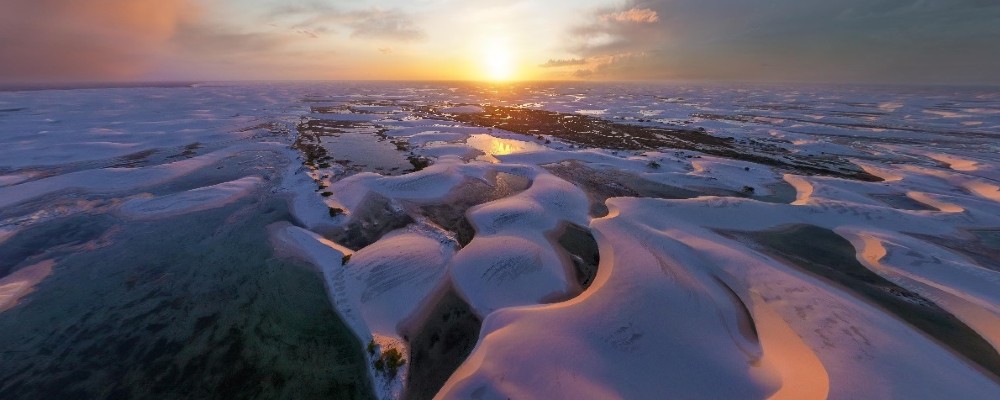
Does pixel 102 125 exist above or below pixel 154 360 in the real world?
above

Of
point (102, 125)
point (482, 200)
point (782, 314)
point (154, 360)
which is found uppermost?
point (102, 125)

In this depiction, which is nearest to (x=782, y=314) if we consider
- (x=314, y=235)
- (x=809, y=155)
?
(x=314, y=235)

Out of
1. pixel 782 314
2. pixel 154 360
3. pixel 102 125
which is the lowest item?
pixel 154 360

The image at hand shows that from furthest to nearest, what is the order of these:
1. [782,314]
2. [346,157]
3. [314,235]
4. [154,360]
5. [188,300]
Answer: [346,157]
[314,235]
[188,300]
[782,314]
[154,360]

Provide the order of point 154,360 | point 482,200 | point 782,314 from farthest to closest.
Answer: point 482,200 → point 782,314 → point 154,360

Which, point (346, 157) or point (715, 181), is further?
point (346, 157)

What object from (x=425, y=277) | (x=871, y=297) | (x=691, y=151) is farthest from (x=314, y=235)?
(x=691, y=151)

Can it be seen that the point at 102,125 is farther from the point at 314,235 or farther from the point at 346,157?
the point at 314,235

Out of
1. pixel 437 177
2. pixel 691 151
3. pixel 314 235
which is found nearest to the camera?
pixel 314 235

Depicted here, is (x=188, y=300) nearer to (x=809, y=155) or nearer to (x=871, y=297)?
(x=871, y=297)
